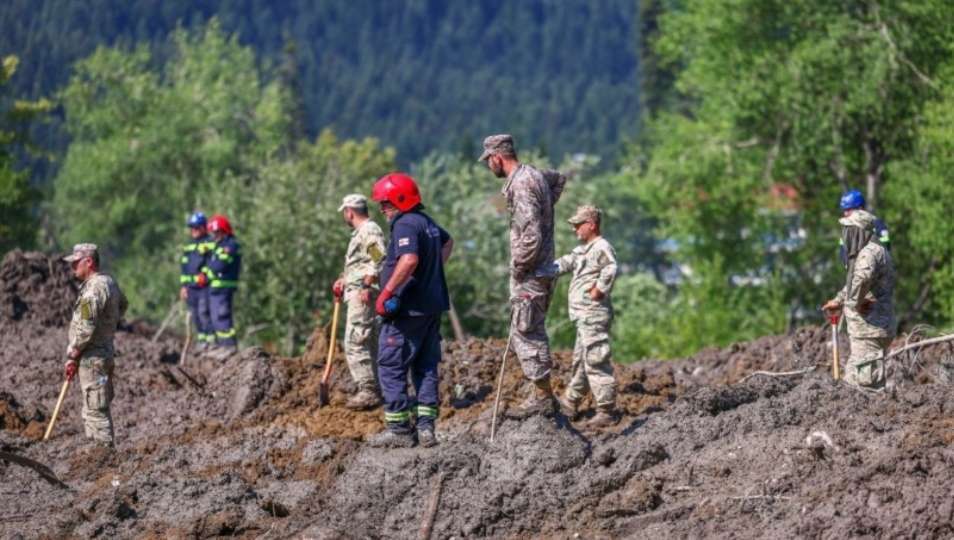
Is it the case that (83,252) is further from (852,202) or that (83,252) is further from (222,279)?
(852,202)

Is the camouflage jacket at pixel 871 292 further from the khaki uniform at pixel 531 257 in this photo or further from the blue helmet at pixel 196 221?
the blue helmet at pixel 196 221

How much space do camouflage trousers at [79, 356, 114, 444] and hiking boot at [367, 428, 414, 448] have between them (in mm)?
2747

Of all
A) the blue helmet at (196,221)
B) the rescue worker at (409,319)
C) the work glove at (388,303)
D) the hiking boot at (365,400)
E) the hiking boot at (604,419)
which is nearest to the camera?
the work glove at (388,303)

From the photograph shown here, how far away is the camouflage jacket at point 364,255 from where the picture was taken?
13.7 meters

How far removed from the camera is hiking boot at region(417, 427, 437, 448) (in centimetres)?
1186

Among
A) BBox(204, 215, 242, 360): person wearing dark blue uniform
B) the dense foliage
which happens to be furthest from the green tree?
the dense foliage

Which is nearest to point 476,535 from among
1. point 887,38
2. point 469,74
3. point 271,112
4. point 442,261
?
point 442,261

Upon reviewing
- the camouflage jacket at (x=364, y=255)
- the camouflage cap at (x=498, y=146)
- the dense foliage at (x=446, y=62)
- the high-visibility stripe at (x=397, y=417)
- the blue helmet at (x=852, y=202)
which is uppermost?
the dense foliage at (x=446, y=62)

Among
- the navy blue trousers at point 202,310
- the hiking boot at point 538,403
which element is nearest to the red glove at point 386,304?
the hiking boot at point 538,403

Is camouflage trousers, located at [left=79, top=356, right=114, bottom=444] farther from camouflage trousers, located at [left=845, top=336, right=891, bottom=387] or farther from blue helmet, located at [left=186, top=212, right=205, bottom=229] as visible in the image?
blue helmet, located at [left=186, top=212, right=205, bottom=229]

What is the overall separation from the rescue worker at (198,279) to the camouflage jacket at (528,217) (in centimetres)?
841

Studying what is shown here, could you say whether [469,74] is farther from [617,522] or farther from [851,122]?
[617,522]

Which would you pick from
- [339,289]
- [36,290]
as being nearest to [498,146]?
[339,289]

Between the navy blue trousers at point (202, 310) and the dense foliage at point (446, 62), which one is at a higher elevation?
the dense foliage at point (446, 62)
